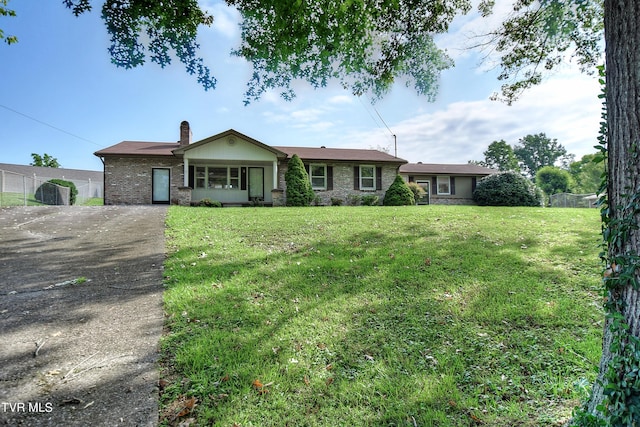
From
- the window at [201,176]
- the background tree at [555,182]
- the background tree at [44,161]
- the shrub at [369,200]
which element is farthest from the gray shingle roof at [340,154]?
the background tree at [44,161]

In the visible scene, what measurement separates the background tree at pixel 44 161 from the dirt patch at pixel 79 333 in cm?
5128

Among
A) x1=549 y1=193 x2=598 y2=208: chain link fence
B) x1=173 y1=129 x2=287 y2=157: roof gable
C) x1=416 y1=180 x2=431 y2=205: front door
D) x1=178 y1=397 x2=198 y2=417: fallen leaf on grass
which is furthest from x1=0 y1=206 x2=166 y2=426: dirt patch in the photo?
x1=549 y1=193 x2=598 y2=208: chain link fence

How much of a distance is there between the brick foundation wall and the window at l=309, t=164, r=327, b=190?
812cm

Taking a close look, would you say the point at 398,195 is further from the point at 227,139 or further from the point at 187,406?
the point at 187,406

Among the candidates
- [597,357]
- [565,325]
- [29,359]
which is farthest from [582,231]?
[29,359]

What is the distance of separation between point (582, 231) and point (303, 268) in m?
8.07

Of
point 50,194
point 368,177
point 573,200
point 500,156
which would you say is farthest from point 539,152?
point 50,194

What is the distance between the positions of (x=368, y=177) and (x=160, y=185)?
499 inches

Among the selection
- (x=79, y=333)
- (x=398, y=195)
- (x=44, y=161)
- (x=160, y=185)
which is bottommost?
(x=79, y=333)

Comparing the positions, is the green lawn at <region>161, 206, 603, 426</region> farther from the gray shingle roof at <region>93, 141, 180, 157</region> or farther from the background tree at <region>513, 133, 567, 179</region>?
the background tree at <region>513, 133, 567, 179</region>

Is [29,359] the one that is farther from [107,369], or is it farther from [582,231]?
[582,231]

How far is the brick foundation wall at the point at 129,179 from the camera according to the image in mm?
18078

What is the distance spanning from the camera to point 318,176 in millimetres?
20688

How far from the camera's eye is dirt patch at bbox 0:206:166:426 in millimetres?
2398
